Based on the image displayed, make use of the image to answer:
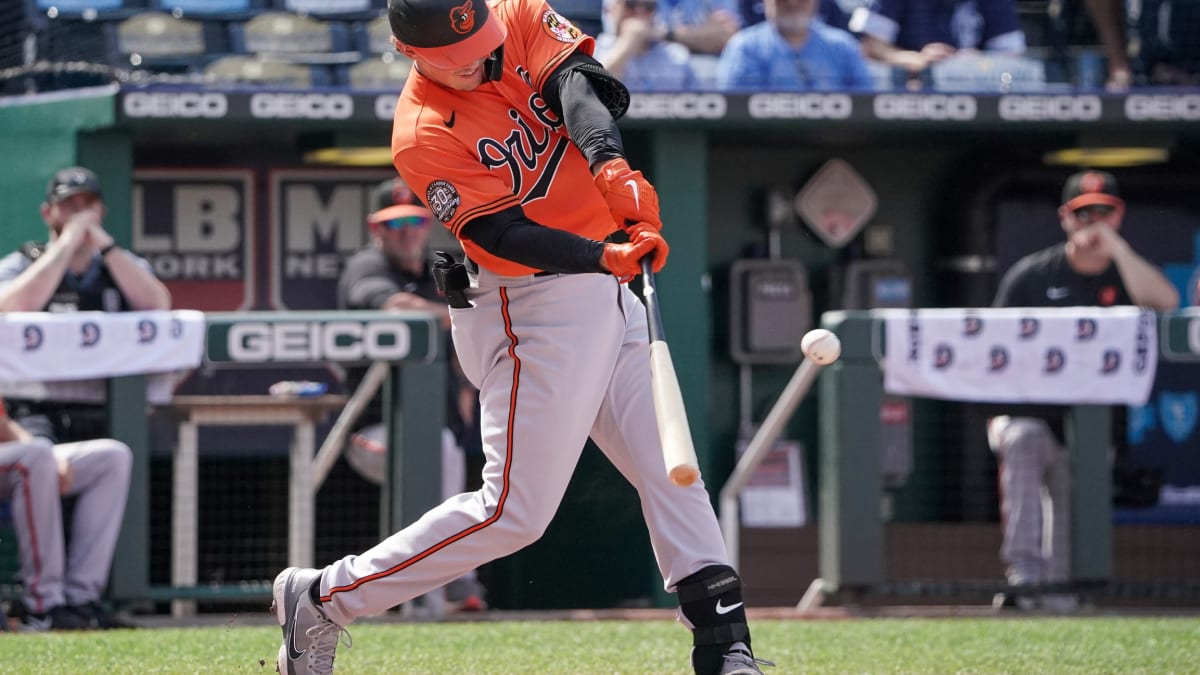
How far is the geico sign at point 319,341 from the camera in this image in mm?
6148

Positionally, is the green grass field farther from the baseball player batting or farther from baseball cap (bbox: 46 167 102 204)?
baseball cap (bbox: 46 167 102 204)

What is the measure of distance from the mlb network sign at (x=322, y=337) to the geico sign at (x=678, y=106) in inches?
54.2

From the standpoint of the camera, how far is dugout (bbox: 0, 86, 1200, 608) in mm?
7125

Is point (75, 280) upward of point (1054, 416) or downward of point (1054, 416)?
upward

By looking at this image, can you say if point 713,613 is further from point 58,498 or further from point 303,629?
point 58,498

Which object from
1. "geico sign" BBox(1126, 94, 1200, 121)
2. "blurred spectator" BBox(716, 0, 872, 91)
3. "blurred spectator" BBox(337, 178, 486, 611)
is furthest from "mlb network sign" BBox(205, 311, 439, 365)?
"geico sign" BBox(1126, 94, 1200, 121)

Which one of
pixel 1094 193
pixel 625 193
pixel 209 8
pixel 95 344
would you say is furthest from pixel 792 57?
pixel 625 193

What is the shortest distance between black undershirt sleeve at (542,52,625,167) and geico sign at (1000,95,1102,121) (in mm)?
3940

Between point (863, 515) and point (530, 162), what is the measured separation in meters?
2.96

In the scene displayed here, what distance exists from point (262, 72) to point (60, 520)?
258cm

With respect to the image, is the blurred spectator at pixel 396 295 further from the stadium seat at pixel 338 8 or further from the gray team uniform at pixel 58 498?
the stadium seat at pixel 338 8

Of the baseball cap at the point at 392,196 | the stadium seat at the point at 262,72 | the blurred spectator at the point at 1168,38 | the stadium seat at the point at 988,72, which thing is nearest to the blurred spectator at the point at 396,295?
the baseball cap at the point at 392,196

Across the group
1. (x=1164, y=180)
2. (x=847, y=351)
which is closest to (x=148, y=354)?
(x=847, y=351)

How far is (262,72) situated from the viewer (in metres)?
7.72
